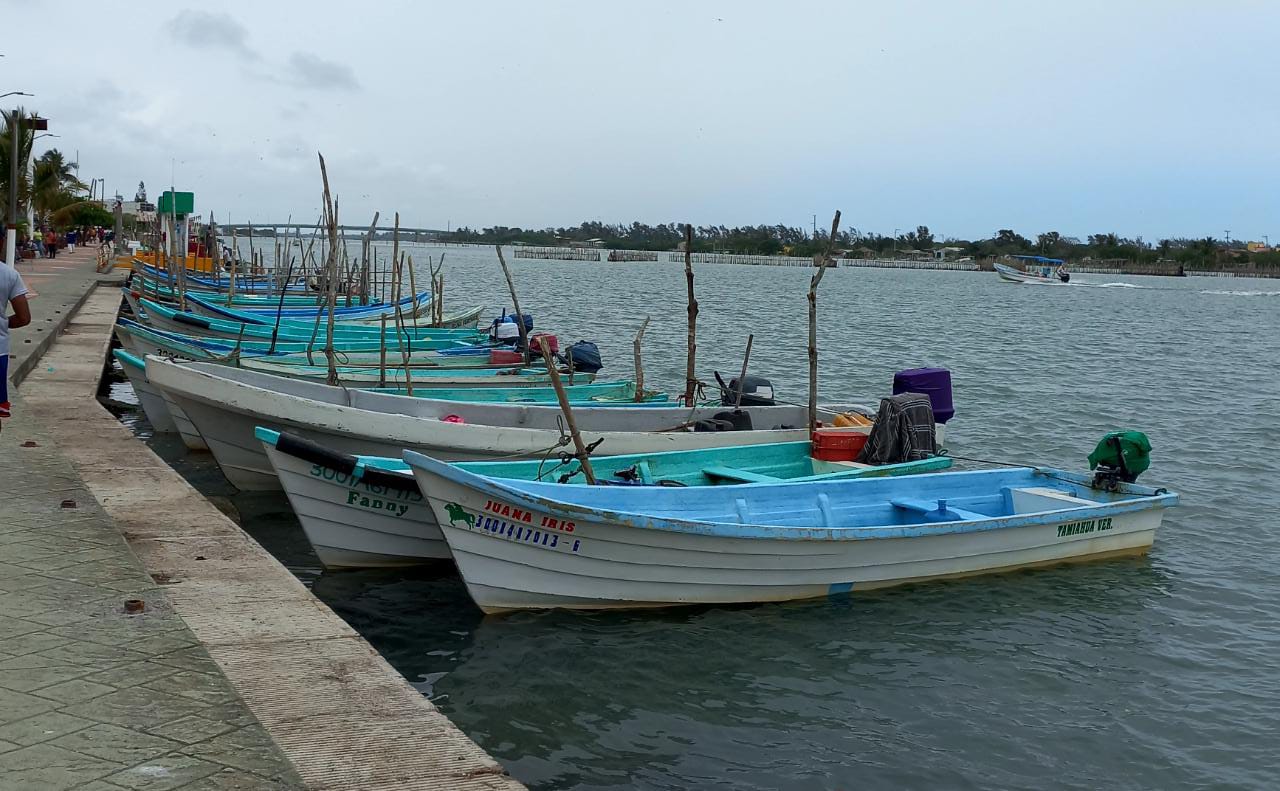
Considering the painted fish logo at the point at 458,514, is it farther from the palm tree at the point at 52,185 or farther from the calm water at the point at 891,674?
the palm tree at the point at 52,185

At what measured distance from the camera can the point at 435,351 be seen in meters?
19.7

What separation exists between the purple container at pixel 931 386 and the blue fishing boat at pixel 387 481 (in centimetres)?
174

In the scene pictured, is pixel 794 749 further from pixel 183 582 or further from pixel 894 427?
pixel 894 427

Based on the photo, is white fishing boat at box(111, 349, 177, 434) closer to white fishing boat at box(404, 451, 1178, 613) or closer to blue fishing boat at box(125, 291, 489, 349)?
blue fishing boat at box(125, 291, 489, 349)

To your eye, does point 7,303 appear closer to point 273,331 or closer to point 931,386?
point 931,386

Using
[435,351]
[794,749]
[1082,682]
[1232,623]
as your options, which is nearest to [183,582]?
[794,749]

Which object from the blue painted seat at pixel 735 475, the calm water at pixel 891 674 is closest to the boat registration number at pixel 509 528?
the calm water at pixel 891 674

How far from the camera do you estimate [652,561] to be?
890cm

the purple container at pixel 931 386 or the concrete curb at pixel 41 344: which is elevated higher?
the purple container at pixel 931 386

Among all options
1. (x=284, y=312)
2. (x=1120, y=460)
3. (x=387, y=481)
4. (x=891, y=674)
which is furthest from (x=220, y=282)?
(x=891, y=674)

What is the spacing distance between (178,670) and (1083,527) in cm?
875

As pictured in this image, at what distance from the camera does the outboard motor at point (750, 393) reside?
45.8 ft

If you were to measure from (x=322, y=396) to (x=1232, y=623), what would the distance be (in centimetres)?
969

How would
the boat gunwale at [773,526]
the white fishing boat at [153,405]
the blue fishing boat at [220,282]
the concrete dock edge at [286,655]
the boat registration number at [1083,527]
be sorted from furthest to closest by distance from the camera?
the blue fishing boat at [220,282]
the white fishing boat at [153,405]
the boat registration number at [1083,527]
the boat gunwale at [773,526]
the concrete dock edge at [286,655]
